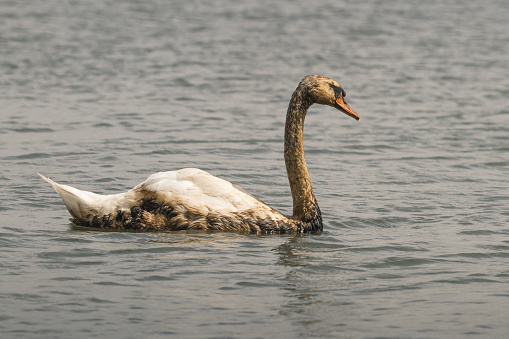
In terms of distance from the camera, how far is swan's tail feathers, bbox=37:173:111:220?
31.3 feet

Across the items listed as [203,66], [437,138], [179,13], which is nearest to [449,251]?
[437,138]

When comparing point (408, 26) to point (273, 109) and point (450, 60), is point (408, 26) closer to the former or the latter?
point (450, 60)

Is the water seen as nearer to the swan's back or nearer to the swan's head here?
the swan's back

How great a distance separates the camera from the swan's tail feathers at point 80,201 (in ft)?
31.3

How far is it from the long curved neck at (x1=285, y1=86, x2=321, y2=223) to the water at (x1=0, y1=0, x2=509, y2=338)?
17.0 inches

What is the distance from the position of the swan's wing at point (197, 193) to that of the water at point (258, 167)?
1.11 ft

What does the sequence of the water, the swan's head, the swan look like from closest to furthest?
the water
the swan
the swan's head

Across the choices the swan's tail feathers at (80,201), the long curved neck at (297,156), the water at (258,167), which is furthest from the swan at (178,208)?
the long curved neck at (297,156)

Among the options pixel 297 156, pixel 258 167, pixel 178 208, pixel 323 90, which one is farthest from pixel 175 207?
pixel 258 167

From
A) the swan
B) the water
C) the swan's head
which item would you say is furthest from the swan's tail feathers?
the swan's head

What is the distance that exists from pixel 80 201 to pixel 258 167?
155 inches

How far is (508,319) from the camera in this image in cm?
717

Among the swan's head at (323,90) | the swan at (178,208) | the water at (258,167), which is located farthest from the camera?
the swan's head at (323,90)

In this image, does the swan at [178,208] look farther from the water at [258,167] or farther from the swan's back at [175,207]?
the water at [258,167]
